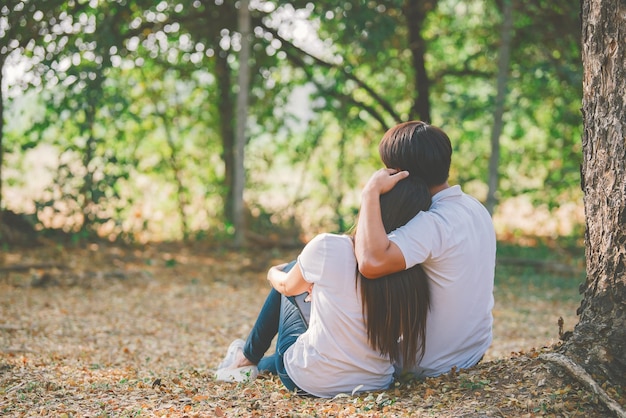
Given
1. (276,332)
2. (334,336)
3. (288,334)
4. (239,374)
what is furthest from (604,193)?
(239,374)

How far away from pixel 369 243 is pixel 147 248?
19.0 ft

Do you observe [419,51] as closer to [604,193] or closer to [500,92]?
[500,92]

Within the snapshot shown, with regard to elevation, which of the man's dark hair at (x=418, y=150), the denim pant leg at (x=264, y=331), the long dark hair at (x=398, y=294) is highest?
the man's dark hair at (x=418, y=150)

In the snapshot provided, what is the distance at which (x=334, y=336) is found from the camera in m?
2.90

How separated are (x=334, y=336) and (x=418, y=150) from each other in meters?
0.80

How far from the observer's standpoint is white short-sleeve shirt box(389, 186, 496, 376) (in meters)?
2.78

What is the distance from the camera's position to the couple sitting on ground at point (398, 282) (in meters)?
2.77

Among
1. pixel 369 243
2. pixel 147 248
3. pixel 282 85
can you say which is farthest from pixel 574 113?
pixel 369 243

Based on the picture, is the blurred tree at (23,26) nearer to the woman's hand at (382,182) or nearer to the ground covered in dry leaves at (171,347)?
the ground covered in dry leaves at (171,347)

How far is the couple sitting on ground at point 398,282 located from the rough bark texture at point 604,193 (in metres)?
0.42

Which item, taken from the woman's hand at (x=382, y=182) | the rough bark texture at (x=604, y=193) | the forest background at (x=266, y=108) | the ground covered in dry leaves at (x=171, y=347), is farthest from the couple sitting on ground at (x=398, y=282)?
the forest background at (x=266, y=108)

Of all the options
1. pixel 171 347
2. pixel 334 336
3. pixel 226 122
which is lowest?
pixel 171 347

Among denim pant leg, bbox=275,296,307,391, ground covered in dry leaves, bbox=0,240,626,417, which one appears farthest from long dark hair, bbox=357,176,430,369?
denim pant leg, bbox=275,296,307,391

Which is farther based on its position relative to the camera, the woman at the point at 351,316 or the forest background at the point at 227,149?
the forest background at the point at 227,149
